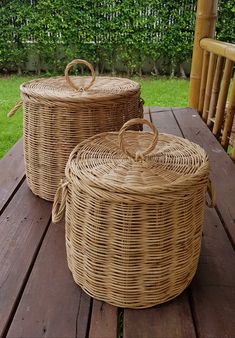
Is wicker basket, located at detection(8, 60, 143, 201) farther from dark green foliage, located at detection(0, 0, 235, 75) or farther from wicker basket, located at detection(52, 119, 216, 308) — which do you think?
dark green foliage, located at detection(0, 0, 235, 75)

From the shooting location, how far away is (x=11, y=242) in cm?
148

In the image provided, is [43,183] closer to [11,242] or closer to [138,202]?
[11,242]

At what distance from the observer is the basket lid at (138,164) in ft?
3.54

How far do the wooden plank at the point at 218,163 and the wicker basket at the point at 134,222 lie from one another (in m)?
0.44

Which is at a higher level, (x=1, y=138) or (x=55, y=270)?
(x=55, y=270)

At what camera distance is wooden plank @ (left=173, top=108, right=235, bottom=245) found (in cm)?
170

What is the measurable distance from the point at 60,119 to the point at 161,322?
876mm

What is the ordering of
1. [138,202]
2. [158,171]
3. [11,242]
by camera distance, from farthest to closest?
[11,242] < [158,171] < [138,202]

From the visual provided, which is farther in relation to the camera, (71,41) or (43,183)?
(71,41)

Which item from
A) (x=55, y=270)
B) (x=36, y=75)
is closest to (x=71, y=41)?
(x=36, y=75)

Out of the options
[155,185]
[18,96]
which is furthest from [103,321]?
[18,96]

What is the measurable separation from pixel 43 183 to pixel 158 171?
0.74 metres

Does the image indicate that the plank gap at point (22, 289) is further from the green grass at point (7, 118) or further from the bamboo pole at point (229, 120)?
the green grass at point (7, 118)

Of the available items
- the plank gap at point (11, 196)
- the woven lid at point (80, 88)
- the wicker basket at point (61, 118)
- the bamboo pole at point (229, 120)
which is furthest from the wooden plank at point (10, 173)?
the bamboo pole at point (229, 120)
